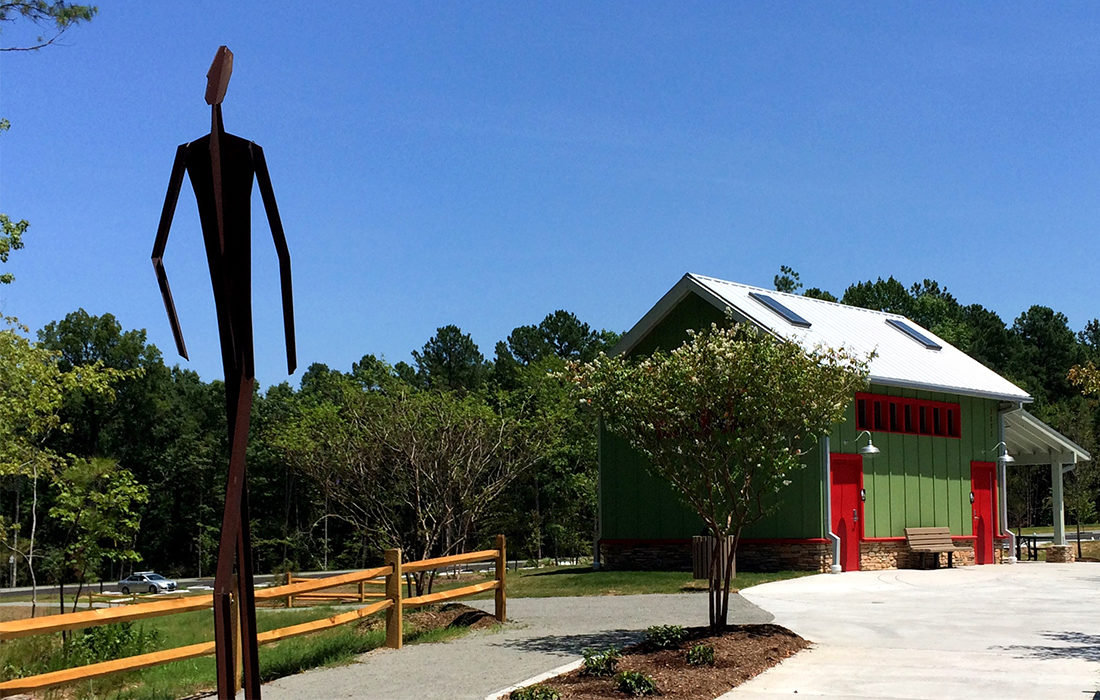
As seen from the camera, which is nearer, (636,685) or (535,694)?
(535,694)

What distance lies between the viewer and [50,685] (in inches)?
A: 347

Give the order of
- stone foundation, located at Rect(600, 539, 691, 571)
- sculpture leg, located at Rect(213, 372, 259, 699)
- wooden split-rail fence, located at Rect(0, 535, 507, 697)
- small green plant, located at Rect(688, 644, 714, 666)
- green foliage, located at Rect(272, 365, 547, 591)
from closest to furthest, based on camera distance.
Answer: sculpture leg, located at Rect(213, 372, 259, 699)
wooden split-rail fence, located at Rect(0, 535, 507, 697)
small green plant, located at Rect(688, 644, 714, 666)
green foliage, located at Rect(272, 365, 547, 591)
stone foundation, located at Rect(600, 539, 691, 571)

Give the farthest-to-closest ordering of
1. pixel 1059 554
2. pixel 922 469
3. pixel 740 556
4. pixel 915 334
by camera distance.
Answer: pixel 915 334 → pixel 1059 554 → pixel 922 469 → pixel 740 556

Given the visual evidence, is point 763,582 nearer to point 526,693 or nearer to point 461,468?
point 461,468

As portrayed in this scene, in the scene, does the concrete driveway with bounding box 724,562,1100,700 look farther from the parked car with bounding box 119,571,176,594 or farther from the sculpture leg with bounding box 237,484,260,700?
the parked car with bounding box 119,571,176,594

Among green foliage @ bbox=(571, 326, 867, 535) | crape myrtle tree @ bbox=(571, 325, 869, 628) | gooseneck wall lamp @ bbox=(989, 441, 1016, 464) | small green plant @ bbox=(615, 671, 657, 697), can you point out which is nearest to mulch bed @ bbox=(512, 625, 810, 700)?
small green plant @ bbox=(615, 671, 657, 697)

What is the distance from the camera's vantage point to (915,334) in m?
32.4

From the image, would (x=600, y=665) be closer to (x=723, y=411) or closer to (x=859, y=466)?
(x=723, y=411)

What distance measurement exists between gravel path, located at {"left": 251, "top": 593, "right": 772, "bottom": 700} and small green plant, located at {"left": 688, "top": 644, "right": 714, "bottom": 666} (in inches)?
55.2

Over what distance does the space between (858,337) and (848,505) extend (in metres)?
4.99

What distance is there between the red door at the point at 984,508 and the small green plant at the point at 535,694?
22.4 meters

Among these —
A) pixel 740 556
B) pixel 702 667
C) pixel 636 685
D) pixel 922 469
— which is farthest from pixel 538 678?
pixel 922 469

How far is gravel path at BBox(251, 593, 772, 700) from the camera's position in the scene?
35.1 feet

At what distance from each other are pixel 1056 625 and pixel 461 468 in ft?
39.2
